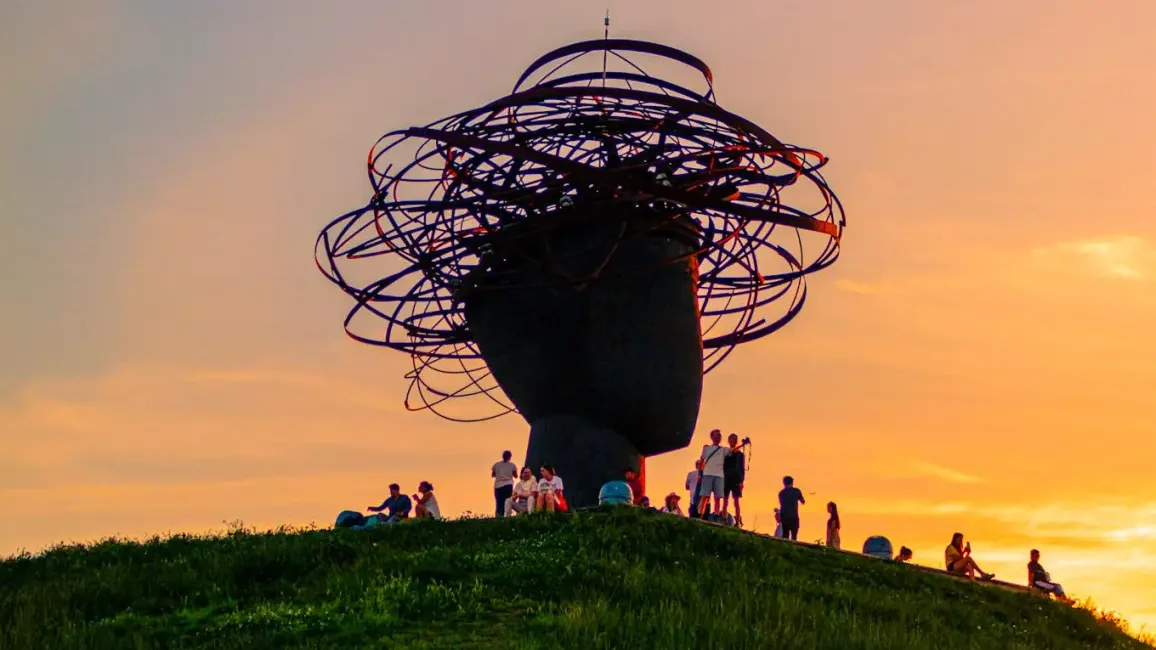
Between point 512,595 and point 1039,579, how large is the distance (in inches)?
433

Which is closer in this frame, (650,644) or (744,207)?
(650,644)

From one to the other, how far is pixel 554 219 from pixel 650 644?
10.3 m

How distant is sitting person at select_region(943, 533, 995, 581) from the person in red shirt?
4827mm

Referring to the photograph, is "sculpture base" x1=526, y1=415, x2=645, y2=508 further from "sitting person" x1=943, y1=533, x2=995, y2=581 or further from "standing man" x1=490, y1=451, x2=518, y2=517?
"sitting person" x1=943, y1=533, x2=995, y2=581

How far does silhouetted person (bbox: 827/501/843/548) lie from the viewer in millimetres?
23125

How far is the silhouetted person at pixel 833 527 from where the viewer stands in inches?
910

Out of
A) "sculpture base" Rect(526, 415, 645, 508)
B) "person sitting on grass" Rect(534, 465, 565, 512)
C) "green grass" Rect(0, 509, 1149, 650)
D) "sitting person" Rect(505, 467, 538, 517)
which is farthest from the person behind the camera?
"sculpture base" Rect(526, 415, 645, 508)

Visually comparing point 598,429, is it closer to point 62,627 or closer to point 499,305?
point 499,305

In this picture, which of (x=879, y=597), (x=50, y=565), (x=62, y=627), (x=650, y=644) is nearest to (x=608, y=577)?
(x=650, y=644)

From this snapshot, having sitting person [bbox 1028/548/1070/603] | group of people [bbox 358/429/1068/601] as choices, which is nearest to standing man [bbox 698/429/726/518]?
group of people [bbox 358/429/1068/601]

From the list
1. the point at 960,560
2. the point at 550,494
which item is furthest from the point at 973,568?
the point at 550,494

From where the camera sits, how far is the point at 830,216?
25406 millimetres

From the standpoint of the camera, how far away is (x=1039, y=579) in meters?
24.1

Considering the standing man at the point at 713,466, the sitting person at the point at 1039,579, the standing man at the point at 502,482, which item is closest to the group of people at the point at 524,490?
the standing man at the point at 502,482
